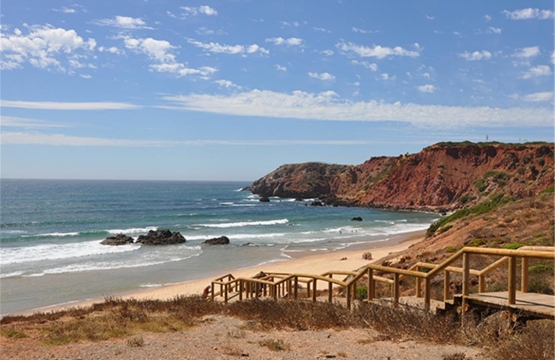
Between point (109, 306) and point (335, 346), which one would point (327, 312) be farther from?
point (109, 306)

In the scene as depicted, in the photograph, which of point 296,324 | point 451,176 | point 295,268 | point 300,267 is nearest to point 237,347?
point 296,324

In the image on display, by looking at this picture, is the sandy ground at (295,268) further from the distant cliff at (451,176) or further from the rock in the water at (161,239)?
the distant cliff at (451,176)

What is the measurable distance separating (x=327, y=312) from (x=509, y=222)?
15585 millimetres

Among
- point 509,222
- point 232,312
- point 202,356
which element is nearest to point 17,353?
point 202,356

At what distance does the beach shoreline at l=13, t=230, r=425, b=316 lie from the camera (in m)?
21.0

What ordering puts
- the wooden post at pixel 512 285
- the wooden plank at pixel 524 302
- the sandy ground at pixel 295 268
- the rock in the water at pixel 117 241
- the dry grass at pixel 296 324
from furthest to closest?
the rock in the water at pixel 117 241 < the sandy ground at pixel 295 268 < the wooden post at pixel 512 285 < the wooden plank at pixel 524 302 < the dry grass at pixel 296 324

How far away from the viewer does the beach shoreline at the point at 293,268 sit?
69.1ft

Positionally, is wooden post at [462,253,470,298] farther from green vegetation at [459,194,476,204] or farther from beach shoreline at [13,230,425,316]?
green vegetation at [459,194,476,204]

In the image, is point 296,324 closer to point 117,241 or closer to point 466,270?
point 466,270

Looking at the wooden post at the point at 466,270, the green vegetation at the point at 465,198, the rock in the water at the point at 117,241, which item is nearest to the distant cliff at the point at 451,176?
A: the green vegetation at the point at 465,198

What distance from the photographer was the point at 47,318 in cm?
1477

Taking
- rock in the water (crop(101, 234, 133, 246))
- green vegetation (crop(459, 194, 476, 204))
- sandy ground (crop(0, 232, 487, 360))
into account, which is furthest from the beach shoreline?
green vegetation (crop(459, 194, 476, 204))

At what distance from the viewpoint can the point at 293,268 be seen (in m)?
28.2

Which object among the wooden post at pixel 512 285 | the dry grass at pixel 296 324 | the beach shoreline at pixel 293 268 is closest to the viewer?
the dry grass at pixel 296 324
